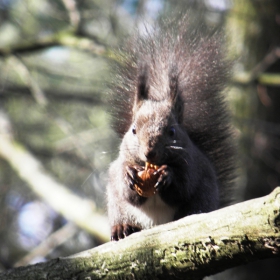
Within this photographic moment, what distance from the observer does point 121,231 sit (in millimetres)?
2928

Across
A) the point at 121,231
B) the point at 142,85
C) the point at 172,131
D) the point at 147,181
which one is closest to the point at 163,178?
the point at 147,181

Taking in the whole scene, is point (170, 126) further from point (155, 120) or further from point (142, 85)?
point (142, 85)

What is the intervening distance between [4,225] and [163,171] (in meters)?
3.23

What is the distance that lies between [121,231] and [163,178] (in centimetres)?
49

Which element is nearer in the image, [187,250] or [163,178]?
[187,250]

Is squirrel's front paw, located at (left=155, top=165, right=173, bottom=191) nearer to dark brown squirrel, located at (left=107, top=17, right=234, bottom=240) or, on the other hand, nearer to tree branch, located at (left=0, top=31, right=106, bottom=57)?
dark brown squirrel, located at (left=107, top=17, right=234, bottom=240)

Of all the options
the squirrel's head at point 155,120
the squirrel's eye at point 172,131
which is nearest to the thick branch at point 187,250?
the squirrel's head at point 155,120

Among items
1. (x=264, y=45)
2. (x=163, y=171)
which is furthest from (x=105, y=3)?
(x=163, y=171)

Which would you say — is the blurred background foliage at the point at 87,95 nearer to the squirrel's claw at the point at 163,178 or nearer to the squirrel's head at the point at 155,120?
the squirrel's head at the point at 155,120

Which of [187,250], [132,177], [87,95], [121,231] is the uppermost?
[87,95]

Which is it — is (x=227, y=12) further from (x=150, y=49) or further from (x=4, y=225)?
(x=4, y=225)

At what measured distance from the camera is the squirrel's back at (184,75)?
3.12m

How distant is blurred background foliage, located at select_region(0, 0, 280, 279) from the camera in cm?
432

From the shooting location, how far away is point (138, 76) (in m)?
3.05
